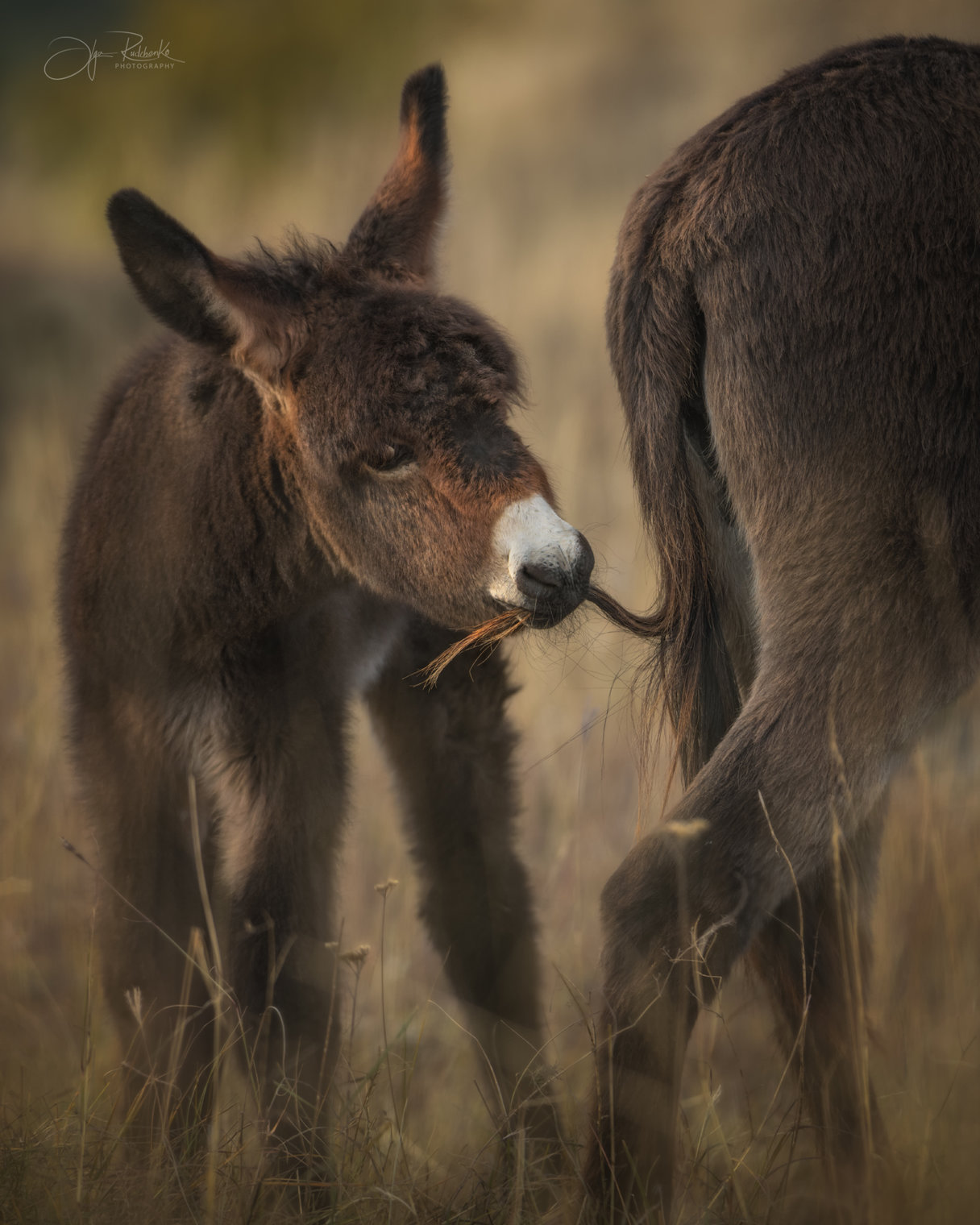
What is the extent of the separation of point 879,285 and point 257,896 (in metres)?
1.96

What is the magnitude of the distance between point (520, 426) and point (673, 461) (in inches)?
170

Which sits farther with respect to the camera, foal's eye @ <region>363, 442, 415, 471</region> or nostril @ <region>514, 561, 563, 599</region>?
foal's eye @ <region>363, 442, 415, 471</region>

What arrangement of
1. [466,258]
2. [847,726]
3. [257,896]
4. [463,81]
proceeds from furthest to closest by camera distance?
1. [463,81]
2. [466,258]
3. [257,896]
4. [847,726]

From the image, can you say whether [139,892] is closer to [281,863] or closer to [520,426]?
[281,863]

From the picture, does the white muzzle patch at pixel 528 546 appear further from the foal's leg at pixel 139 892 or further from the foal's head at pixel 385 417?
the foal's leg at pixel 139 892

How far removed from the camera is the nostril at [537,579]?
6.68 feet

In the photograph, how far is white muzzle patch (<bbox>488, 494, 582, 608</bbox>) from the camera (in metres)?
2.04

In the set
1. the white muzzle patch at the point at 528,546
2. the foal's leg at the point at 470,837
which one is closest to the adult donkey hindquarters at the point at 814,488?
the white muzzle patch at the point at 528,546

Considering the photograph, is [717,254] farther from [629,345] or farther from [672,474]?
[672,474]

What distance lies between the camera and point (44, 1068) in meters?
3.31

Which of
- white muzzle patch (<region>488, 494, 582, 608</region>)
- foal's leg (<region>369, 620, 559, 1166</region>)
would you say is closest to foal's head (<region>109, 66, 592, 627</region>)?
white muzzle patch (<region>488, 494, 582, 608</region>)

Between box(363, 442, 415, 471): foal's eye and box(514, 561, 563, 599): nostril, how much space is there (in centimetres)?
41

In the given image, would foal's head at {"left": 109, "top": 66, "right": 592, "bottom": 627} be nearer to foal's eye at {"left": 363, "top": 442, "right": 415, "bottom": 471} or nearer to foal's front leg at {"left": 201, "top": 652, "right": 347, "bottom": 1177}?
foal's eye at {"left": 363, "top": 442, "right": 415, "bottom": 471}

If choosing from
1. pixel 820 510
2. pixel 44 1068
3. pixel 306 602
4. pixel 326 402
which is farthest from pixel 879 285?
pixel 44 1068
